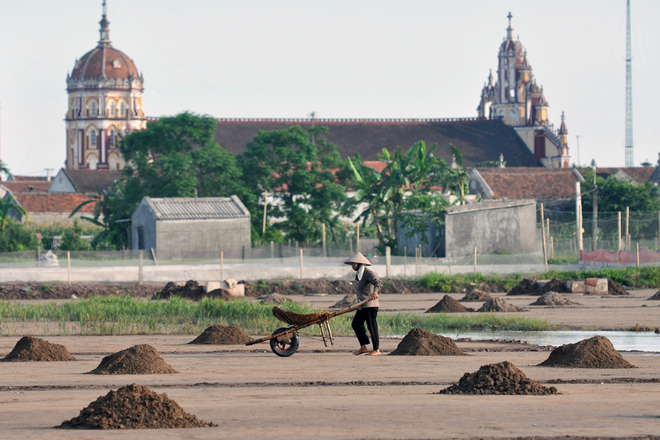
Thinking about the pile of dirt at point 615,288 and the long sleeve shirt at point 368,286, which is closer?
the long sleeve shirt at point 368,286

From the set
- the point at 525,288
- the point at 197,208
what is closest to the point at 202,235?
the point at 197,208

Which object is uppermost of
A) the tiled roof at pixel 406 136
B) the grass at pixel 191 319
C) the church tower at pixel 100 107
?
the church tower at pixel 100 107

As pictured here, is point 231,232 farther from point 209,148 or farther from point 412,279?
point 412,279

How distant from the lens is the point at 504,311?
853 inches

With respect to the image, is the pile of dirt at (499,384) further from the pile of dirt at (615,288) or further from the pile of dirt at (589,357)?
the pile of dirt at (615,288)

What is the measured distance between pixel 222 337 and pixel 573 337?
631 cm

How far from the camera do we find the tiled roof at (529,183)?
212 ft

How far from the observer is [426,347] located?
1309cm

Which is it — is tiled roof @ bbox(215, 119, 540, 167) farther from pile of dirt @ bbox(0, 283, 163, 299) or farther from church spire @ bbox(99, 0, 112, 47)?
pile of dirt @ bbox(0, 283, 163, 299)

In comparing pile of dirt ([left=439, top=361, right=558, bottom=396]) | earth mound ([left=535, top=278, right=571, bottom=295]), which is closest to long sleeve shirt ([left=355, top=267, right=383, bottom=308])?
pile of dirt ([left=439, top=361, right=558, bottom=396])

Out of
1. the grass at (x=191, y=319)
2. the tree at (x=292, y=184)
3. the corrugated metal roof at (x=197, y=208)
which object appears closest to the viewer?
the grass at (x=191, y=319)

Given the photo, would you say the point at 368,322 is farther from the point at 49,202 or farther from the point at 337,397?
the point at 49,202

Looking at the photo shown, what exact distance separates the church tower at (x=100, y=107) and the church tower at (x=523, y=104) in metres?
46.7

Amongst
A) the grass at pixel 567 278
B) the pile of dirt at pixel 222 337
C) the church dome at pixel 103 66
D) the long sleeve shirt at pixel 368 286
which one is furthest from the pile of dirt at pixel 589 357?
the church dome at pixel 103 66
